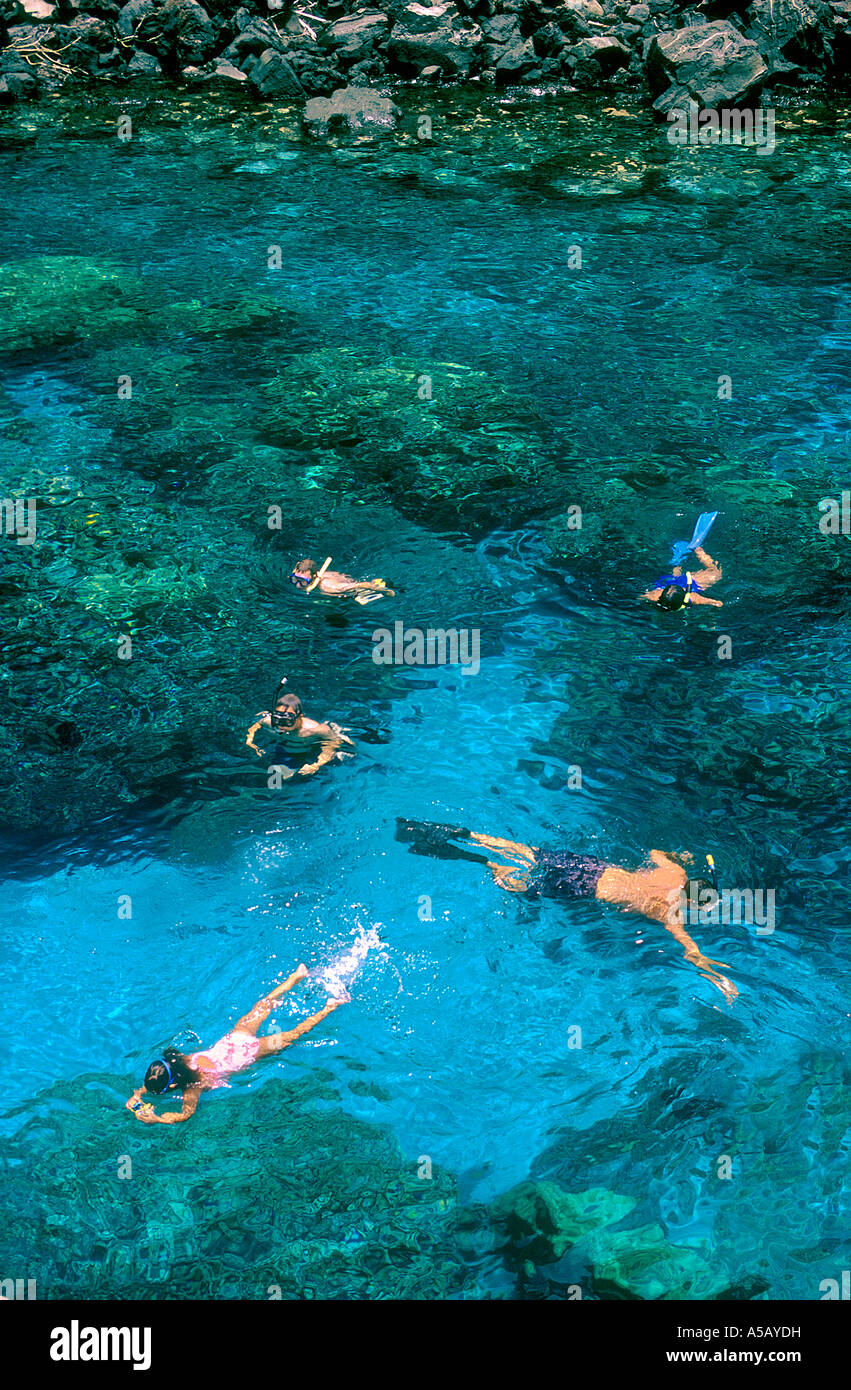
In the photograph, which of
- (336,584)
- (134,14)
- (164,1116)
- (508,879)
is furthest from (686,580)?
(134,14)

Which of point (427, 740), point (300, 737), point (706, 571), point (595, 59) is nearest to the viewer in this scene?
point (300, 737)

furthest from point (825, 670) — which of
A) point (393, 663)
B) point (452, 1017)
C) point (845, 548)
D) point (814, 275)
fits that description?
point (814, 275)

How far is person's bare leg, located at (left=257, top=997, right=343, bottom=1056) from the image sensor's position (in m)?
7.91

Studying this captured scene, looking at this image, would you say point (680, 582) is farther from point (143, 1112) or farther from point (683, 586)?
point (143, 1112)

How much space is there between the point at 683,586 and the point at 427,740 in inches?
118

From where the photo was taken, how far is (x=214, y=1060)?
25.5ft

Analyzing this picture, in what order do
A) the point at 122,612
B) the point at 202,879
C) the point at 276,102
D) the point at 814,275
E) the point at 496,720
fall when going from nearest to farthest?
the point at 202,879, the point at 496,720, the point at 122,612, the point at 814,275, the point at 276,102

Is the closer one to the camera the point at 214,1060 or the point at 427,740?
→ the point at 214,1060

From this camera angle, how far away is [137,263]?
738 inches

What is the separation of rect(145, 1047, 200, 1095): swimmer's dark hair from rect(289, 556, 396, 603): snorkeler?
5.38 metres

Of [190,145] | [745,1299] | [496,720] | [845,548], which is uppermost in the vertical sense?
[190,145]

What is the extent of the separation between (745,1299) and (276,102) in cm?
2447
